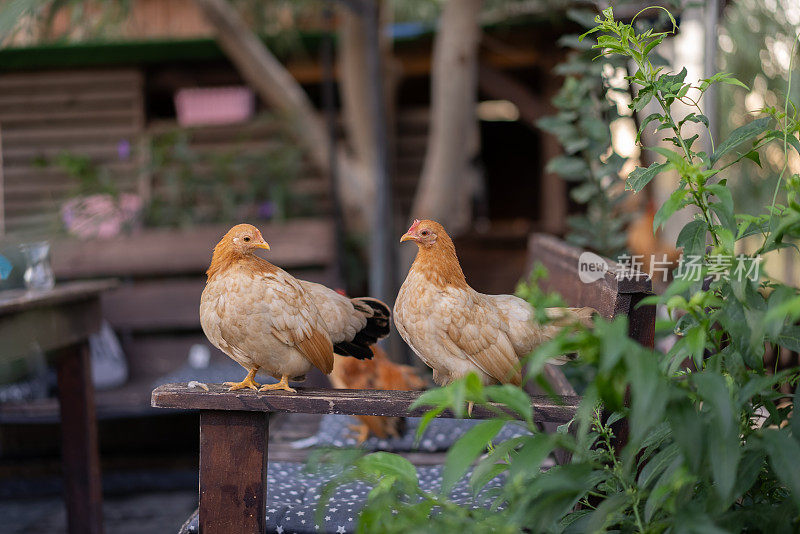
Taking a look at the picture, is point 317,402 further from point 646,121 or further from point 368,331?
point 646,121

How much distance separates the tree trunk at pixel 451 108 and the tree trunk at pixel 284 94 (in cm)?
53

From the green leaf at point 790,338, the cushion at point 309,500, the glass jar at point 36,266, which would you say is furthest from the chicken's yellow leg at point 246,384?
the glass jar at point 36,266

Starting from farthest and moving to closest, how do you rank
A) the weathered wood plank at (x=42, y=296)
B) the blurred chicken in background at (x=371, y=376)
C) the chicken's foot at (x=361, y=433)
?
the chicken's foot at (x=361, y=433) < the blurred chicken in background at (x=371, y=376) < the weathered wood plank at (x=42, y=296)

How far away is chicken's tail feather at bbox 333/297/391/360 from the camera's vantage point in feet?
5.06

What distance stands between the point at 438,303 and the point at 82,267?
11.6ft

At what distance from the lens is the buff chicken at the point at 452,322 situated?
133 centimetres

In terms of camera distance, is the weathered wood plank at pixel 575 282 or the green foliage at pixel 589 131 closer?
the weathered wood plank at pixel 575 282

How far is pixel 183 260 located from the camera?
4.23 meters

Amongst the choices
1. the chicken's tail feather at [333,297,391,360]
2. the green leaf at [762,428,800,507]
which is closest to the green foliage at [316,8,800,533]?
the green leaf at [762,428,800,507]

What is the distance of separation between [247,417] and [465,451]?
1.90 ft

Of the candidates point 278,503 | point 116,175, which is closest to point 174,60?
point 116,175

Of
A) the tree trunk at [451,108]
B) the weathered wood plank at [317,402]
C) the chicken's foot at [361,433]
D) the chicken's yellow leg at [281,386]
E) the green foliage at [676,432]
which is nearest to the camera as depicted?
the green foliage at [676,432]

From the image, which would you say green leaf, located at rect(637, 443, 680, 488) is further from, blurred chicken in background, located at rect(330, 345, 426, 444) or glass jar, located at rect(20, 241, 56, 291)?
glass jar, located at rect(20, 241, 56, 291)

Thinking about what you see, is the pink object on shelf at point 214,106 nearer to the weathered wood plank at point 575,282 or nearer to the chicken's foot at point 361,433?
the weathered wood plank at point 575,282
